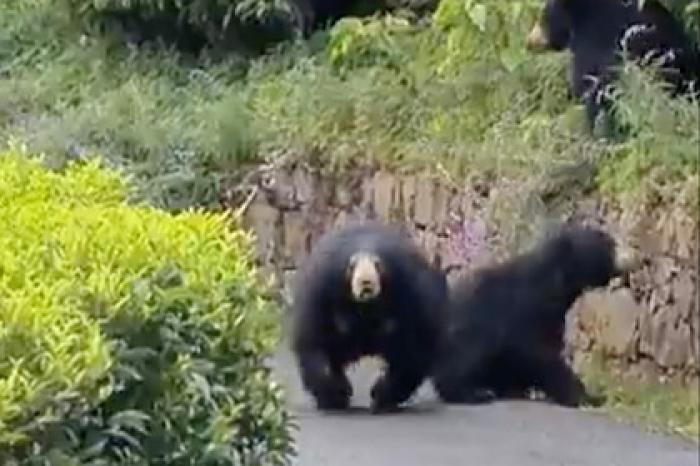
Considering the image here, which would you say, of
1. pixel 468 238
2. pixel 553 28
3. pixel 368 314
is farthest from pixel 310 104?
pixel 553 28

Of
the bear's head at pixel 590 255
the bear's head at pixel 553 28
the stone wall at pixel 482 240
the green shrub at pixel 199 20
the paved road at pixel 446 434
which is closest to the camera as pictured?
the stone wall at pixel 482 240

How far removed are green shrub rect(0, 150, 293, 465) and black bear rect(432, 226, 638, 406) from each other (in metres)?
0.67

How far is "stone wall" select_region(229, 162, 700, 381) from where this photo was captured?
241 centimetres

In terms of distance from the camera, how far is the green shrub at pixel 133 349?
147 inches

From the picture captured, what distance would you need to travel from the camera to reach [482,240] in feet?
22.9

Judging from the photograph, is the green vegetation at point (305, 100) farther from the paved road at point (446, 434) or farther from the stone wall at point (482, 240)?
the paved road at point (446, 434)

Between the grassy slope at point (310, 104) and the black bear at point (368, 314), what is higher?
the grassy slope at point (310, 104)

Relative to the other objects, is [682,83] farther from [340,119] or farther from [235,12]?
[235,12]

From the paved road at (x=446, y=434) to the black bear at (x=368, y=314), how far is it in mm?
87

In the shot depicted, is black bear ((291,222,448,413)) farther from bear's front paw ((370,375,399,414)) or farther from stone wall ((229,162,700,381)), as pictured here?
stone wall ((229,162,700,381))

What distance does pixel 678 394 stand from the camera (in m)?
2.32

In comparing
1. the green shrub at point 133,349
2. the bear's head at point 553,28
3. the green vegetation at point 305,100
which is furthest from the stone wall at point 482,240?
the green shrub at point 133,349

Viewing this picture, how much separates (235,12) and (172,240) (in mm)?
6803

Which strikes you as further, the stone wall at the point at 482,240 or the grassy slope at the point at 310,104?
the grassy slope at the point at 310,104
